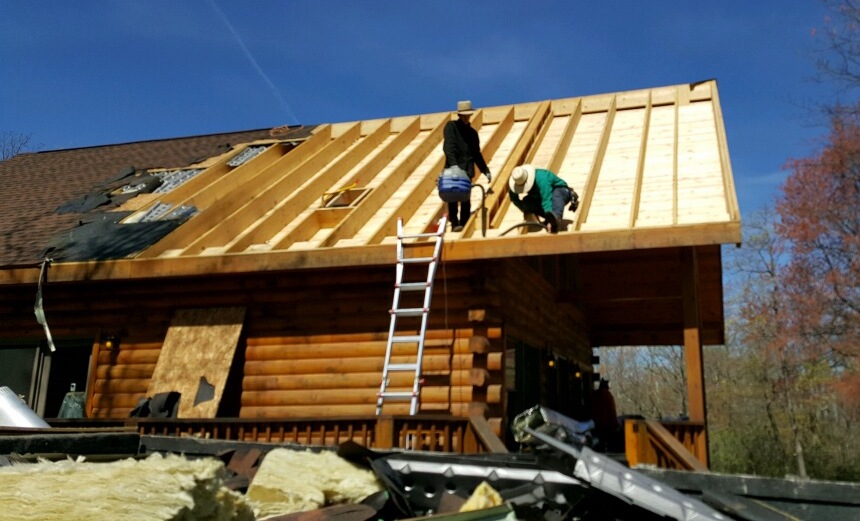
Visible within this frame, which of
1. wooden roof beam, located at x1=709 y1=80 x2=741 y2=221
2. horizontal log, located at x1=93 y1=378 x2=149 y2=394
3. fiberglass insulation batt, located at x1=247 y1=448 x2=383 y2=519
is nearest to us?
fiberglass insulation batt, located at x1=247 y1=448 x2=383 y2=519

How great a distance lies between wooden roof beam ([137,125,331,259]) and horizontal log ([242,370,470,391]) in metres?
1.90

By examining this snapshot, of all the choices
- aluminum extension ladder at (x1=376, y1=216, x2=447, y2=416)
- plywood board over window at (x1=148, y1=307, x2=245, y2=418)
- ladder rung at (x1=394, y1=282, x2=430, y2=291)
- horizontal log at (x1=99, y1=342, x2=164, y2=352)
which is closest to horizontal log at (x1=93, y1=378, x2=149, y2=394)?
horizontal log at (x1=99, y1=342, x2=164, y2=352)

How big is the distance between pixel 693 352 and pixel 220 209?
617 centimetres

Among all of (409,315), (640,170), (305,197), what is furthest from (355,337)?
(640,170)

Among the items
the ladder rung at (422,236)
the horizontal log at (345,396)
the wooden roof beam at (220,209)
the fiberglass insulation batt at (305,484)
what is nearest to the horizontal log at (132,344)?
the wooden roof beam at (220,209)

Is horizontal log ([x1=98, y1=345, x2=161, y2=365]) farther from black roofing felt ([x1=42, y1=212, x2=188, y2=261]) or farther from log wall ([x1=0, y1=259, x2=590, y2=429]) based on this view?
black roofing felt ([x1=42, y1=212, x2=188, y2=261])

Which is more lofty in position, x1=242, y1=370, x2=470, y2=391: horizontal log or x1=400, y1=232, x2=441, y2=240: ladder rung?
x1=400, y1=232, x2=441, y2=240: ladder rung

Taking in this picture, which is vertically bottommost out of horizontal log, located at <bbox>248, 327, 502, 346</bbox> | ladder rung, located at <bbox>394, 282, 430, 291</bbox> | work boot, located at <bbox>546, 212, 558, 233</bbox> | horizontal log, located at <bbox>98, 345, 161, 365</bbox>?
horizontal log, located at <bbox>98, 345, 161, 365</bbox>

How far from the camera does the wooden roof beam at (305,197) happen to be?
9.09 metres

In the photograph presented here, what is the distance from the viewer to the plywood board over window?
830 centimetres

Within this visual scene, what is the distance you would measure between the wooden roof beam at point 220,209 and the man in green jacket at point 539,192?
394cm

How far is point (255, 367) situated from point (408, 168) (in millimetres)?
Result: 3898

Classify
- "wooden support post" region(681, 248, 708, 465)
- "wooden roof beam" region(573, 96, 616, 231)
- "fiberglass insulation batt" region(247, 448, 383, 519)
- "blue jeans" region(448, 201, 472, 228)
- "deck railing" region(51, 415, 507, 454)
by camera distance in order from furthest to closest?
"blue jeans" region(448, 201, 472, 228)
"wooden roof beam" region(573, 96, 616, 231)
"wooden support post" region(681, 248, 708, 465)
"deck railing" region(51, 415, 507, 454)
"fiberglass insulation batt" region(247, 448, 383, 519)

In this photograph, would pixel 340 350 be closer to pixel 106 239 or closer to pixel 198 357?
pixel 198 357
